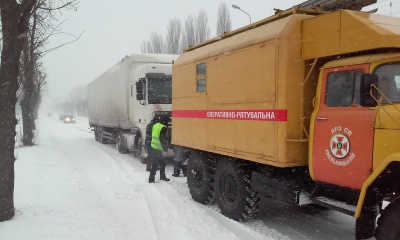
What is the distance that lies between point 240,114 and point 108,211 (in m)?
3.02

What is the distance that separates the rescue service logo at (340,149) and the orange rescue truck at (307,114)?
0.01m

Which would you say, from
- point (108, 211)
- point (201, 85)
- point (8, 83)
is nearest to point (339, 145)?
point (201, 85)

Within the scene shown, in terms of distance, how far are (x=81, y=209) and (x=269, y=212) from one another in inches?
138

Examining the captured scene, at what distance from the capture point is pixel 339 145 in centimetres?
425

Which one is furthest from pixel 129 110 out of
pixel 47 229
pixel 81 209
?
pixel 47 229

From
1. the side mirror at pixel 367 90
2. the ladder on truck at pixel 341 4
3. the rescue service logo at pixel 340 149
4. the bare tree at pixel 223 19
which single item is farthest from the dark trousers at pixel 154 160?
the bare tree at pixel 223 19

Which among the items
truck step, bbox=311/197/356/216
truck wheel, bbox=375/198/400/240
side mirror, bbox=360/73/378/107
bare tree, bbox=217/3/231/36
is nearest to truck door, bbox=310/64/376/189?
side mirror, bbox=360/73/378/107

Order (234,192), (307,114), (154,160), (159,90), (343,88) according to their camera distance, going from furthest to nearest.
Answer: (159,90), (154,160), (234,192), (307,114), (343,88)

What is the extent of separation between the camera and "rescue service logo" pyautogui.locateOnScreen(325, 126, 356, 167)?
4125 mm

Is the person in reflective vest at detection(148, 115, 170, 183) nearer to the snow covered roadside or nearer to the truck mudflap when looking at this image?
the snow covered roadside

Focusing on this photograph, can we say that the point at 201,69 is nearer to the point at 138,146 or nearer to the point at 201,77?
the point at 201,77

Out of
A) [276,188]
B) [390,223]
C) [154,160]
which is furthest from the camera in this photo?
[154,160]

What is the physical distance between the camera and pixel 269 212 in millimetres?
6789

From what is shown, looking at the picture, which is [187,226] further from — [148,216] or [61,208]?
[61,208]
